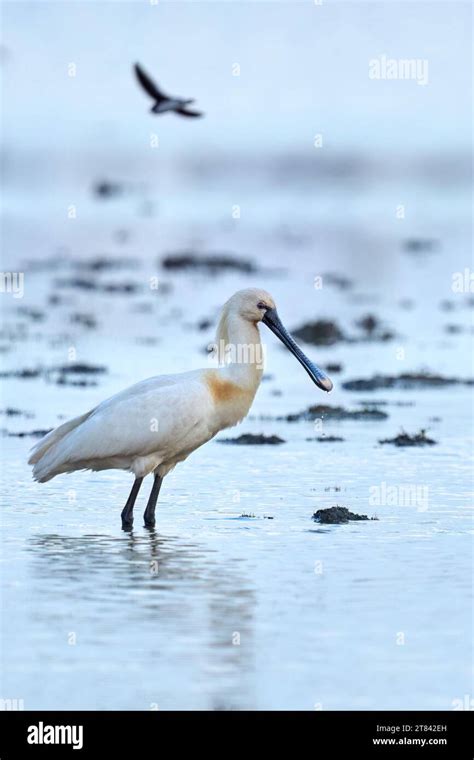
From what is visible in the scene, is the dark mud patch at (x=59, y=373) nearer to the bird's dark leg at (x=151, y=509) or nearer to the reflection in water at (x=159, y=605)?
the bird's dark leg at (x=151, y=509)

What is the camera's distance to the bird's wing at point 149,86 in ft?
69.5

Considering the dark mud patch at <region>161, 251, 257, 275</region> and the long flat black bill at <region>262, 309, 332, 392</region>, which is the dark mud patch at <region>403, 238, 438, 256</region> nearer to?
the dark mud patch at <region>161, 251, 257, 275</region>

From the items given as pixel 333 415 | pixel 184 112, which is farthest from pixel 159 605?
pixel 184 112

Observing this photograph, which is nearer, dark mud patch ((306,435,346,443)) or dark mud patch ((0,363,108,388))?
dark mud patch ((306,435,346,443))

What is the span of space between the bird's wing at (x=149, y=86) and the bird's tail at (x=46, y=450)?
20.9ft

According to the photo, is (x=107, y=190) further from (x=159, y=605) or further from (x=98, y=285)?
(x=159, y=605)

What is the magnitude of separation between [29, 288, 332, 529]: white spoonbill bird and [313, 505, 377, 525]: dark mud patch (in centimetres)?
91

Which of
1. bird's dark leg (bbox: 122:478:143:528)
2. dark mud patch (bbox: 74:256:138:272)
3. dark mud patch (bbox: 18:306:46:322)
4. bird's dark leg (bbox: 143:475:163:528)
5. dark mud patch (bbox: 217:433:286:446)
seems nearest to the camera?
bird's dark leg (bbox: 122:478:143:528)

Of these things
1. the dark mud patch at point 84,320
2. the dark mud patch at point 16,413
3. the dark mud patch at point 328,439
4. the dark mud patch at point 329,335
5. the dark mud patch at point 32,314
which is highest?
the dark mud patch at point 32,314

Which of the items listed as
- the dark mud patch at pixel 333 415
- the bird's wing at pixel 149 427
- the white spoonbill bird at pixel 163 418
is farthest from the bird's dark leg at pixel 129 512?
the dark mud patch at pixel 333 415

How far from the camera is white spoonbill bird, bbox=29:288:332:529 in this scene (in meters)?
15.0

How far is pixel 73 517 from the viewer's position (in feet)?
50.7

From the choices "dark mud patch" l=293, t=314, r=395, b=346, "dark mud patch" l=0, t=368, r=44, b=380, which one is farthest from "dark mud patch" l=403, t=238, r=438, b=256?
"dark mud patch" l=0, t=368, r=44, b=380
